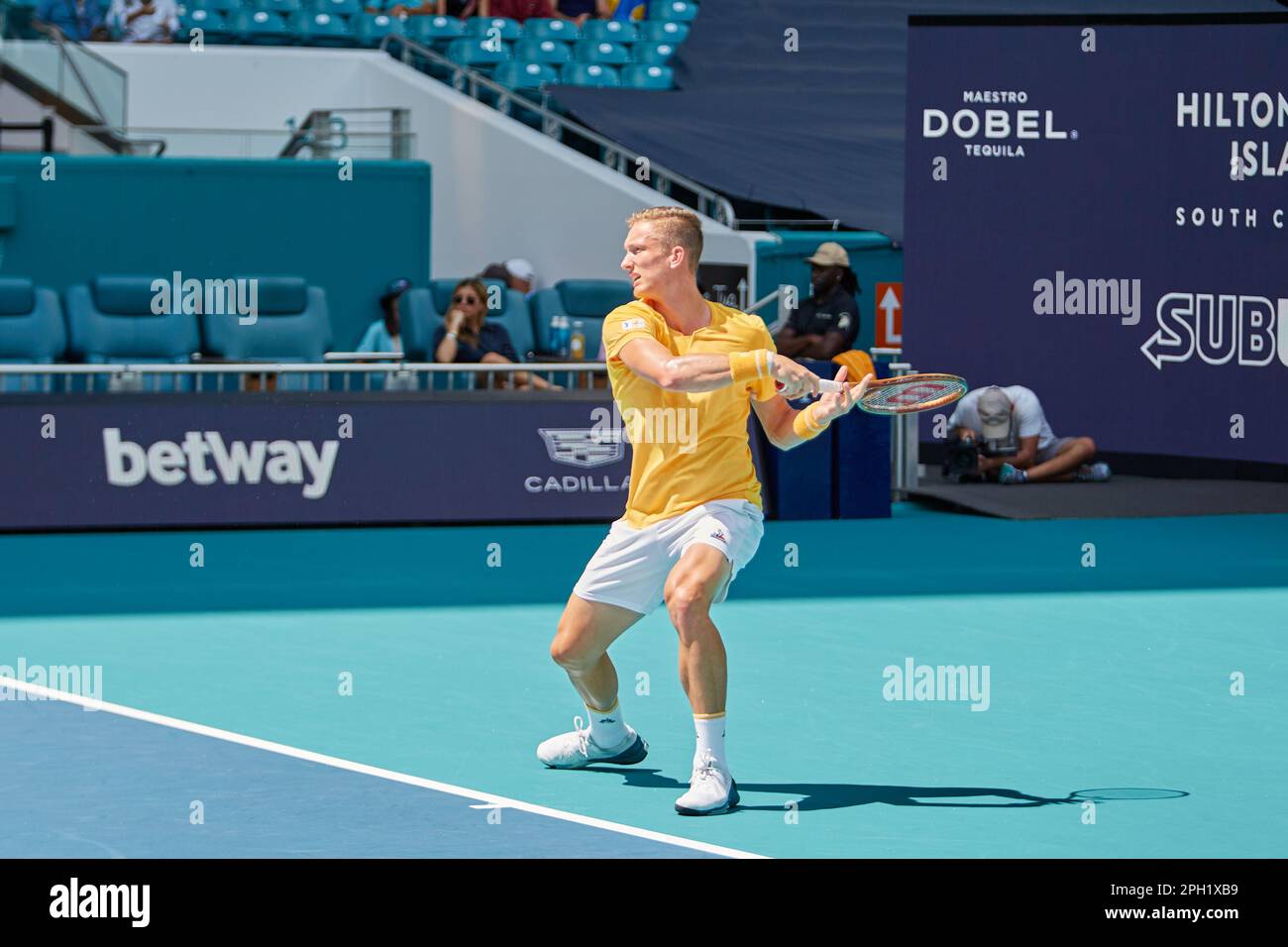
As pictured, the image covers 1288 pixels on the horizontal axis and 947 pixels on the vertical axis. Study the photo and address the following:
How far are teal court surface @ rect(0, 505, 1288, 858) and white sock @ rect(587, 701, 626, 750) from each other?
0.11 m

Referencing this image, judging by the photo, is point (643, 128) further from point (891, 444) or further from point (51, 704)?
point (51, 704)

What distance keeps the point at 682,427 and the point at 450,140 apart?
750 inches

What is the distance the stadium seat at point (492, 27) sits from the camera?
27047 millimetres

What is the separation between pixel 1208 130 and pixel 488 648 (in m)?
9.22

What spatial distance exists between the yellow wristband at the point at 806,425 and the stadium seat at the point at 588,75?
20.2m

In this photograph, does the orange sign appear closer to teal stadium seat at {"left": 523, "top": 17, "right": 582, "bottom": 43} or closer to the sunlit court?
the sunlit court

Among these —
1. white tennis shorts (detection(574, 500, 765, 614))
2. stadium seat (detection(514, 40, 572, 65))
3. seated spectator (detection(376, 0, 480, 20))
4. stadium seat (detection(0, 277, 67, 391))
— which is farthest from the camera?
seated spectator (detection(376, 0, 480, 20))

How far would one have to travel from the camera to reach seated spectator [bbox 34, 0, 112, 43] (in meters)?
23.8

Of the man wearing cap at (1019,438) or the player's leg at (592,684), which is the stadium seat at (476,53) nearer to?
the man wearing cap at (1019,438)

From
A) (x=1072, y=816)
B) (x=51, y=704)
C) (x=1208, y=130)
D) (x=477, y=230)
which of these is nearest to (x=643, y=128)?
(x=477, y=230)

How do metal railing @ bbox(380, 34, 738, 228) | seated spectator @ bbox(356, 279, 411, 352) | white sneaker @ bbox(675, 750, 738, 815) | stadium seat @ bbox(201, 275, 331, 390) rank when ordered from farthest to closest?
metal railing @ bbox(380, 34, 738, 228) → seated spectator @ bbox(356, 279, 411, 352) → stadium seat @ bbox(201, 275, 331, 390) → white sneaker @ bbox(675, 750, 738, 815)

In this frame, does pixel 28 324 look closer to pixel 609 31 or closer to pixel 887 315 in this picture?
pixel 887 315

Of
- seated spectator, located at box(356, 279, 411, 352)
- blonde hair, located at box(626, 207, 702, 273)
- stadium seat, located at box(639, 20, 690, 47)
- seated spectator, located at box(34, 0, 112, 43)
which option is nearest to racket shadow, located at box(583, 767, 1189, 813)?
blonde hair, located at box(626, 207, 702, 273)

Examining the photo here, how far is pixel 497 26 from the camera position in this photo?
88.4 ft
